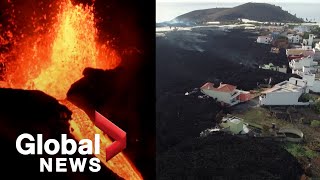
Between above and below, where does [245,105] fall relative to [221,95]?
below

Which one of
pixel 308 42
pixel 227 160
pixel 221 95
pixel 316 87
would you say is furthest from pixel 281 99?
pixel 308 42

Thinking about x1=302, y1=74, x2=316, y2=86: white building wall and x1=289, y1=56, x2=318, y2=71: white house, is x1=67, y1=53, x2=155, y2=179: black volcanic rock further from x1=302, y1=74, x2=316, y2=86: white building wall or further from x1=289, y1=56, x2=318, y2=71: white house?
x1=289, y1=56, x2=318, y2=71: white house

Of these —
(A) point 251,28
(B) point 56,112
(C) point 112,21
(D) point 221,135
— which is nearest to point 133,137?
(B) point 56,112

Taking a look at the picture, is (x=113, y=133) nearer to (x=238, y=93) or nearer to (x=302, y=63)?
(x=238, y=93)

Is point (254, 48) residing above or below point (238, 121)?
above

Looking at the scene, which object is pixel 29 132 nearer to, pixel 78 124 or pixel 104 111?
pixel 78 124

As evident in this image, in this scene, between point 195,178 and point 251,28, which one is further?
point 251,28

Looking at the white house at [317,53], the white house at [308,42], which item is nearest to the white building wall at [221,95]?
the white house at [317,53]

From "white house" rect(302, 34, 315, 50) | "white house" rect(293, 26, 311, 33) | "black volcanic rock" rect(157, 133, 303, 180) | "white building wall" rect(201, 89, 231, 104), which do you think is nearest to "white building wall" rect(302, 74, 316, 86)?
"white building wall" rect(201, 89, 231, 104)
